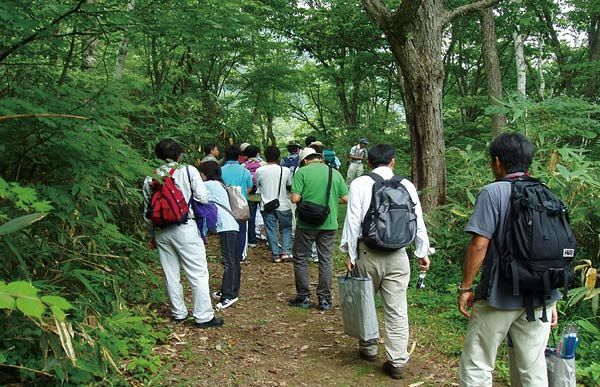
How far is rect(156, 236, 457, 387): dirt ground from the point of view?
439cm

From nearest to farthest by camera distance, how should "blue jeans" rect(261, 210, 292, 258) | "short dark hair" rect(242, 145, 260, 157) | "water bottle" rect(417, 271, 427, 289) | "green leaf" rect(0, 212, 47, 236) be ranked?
1. "green leaf" rect(0, 212, 47, 236)
2. "water bottle" rect(417, 271, 427, 289)
3. "blue jeans" rect(261, 210, 292, 258)
4. "short dark hair" rect(242, 145, 260, 157)

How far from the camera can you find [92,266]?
441 centimetres

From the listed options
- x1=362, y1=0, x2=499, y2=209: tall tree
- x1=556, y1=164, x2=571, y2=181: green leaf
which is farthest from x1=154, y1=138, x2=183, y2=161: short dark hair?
x1=556, y1=164, x2=571, y2=181: green leaf

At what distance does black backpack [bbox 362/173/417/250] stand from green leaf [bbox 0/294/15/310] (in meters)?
3.11

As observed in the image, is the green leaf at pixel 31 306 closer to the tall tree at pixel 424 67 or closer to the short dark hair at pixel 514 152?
the short dark hair at pixel 514 152

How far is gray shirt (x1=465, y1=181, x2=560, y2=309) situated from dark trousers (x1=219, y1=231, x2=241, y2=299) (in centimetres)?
359

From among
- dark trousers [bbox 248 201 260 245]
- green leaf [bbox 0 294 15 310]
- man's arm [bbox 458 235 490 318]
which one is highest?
green leaf [bbox 0 294 15 310]

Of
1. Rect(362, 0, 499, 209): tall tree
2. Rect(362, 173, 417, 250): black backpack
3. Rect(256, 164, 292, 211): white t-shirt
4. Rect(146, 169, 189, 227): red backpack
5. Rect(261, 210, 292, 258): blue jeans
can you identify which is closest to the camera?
Rect(362, 173, 417, 250): black backpack

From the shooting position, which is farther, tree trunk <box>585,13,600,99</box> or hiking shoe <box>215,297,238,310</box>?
tree trunk <box>585,13,600,99</box>

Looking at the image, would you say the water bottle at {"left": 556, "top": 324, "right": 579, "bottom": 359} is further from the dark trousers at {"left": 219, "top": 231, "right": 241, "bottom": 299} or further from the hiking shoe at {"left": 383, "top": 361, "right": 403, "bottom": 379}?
the dark trousers at {"left": 219, "top": 231, "right": 241, "bottom": 299}

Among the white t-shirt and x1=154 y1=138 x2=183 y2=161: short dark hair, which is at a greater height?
x1=154 y1=138 x2=183 y2=161: short dark hair

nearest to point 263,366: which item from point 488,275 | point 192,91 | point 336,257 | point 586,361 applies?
point 488,275

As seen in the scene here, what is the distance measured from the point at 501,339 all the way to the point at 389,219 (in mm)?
1417

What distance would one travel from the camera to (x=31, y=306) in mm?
1575
